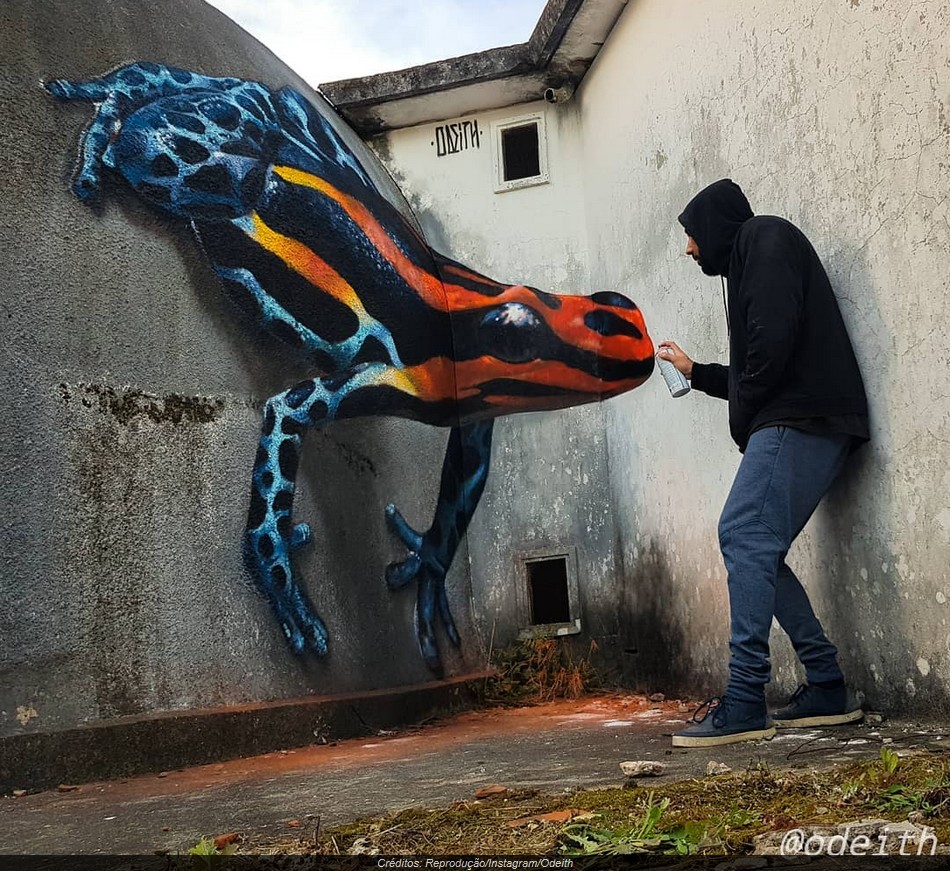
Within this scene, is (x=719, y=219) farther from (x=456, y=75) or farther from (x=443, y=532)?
(x=456, y=75)

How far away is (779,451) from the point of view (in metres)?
3.38

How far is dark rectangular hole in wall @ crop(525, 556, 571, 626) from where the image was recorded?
20.4ft

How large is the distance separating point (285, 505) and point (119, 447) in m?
0.82

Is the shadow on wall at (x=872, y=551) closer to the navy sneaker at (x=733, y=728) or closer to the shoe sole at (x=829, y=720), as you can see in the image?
the shoe sole at (x=829, y=720)

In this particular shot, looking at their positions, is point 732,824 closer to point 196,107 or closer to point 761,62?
point 761,62

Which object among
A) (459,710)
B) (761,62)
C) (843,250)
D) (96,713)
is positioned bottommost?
(459,710)

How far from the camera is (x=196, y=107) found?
16.0 ft

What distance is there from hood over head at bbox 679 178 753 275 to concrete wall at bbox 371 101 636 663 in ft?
8.43

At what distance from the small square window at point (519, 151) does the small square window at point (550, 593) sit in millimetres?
2268

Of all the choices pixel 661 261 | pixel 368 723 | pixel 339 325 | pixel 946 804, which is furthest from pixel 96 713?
pixel 661 261

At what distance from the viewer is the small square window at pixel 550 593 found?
6.11 m

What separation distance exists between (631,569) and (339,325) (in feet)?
6.74

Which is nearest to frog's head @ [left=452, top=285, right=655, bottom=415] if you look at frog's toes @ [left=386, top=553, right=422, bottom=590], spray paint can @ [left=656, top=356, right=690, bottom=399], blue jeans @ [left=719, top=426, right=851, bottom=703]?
frog's toes @ [left=386, top=553, right=422, bottom=590]

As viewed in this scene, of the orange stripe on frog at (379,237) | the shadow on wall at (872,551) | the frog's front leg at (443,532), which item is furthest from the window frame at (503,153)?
the shadow on wall at (872,551)
